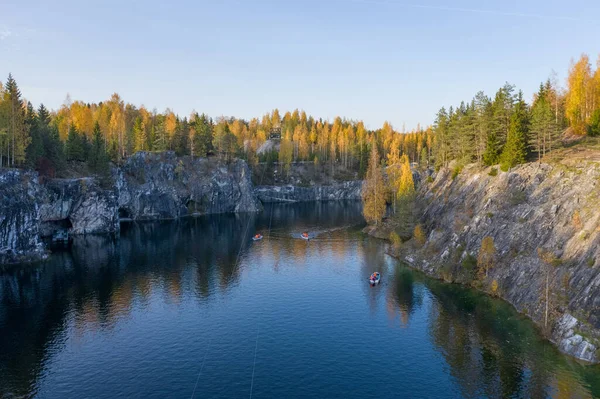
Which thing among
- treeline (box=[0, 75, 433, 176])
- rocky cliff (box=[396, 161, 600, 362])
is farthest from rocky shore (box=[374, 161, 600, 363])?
treeline (box=[0, 75, 433, 176])

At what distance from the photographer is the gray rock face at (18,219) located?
307ft

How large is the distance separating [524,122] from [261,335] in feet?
276

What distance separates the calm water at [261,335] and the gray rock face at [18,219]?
603cm

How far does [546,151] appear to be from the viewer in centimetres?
9612

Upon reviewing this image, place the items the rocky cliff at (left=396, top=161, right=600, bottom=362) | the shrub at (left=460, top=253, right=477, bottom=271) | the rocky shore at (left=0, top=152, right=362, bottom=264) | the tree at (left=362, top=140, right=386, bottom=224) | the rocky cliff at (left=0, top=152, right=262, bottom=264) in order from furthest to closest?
the tree at (left=362, top=140, right=386, bottom=224) → the rocky shore at (left=0, top=152, right=362, bottom=264) → the rocky cliff at (left=0, top=152, right=262, bottom=264) → the shrub at (left=460, top=253, right=477, bottom=271) → the rocky cliff at (left=396, top=161, right=600, bottom=362)

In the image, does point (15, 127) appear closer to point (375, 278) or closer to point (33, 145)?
point (33, 145)

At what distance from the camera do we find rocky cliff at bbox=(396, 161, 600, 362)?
55.4 meters

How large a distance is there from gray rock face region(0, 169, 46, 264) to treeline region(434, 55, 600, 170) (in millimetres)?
113518

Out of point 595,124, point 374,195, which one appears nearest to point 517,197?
point 595,124

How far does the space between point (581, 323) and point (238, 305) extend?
5198cm

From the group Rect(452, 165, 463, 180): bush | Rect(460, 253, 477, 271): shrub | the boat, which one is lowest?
the boat

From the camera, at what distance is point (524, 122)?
101188 millimetres

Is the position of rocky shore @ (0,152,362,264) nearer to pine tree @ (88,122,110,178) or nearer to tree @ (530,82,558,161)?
pine tree @ (88,122,110,178)

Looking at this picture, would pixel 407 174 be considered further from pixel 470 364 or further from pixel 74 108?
pixel 74 108
